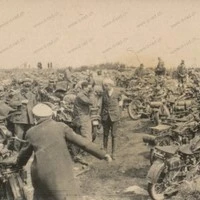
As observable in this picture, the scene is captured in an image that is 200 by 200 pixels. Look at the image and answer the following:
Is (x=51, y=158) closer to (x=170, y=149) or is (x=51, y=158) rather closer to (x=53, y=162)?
(x=53, y=162)

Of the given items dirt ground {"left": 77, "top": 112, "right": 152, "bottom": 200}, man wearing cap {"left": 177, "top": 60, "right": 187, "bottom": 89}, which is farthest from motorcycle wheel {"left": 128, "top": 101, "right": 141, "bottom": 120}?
dirt ground {"left": 77, "top": 112, "right": 152, "bottom": 200}

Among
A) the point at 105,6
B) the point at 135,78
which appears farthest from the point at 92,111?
the point at 135,78

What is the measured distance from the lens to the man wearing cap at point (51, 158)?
4.14 meters

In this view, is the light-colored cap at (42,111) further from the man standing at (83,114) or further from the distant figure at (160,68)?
the distant figure at (160,68)

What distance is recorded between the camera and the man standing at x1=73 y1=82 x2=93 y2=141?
8.74 m

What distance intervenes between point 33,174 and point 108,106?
5125 mm

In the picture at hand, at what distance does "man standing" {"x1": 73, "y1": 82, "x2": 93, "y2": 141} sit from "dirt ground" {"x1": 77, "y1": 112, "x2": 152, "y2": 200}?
610mm

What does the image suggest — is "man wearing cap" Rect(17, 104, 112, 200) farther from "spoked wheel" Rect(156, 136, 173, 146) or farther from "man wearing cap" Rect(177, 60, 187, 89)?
"man wearing cap" Rect(177, 60, 187, 89)

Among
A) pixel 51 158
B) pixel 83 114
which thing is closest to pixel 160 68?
pixel 83 114

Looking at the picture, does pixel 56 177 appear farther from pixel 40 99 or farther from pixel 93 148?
pixel 40 99

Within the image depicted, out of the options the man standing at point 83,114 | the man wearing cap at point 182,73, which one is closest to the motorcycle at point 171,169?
the man standing at point 83,114

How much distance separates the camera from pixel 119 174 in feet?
26.4

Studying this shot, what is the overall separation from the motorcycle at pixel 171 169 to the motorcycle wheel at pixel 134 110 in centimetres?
783

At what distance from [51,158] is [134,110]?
10822 millimetres
